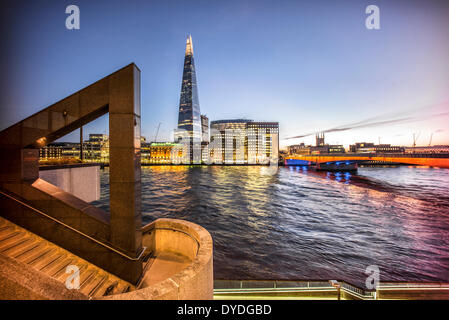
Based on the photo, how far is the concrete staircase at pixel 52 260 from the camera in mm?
4637

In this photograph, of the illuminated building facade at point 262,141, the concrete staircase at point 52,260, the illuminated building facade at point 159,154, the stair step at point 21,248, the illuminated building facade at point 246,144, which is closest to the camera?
the stair step at point 21,248

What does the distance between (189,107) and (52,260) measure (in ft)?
612

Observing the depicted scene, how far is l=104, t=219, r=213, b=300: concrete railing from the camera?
11.0ft

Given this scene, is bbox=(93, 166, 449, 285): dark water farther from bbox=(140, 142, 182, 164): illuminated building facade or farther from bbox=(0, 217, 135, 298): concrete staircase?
bbox=(140, 142, 182, 164): illuminated building facade

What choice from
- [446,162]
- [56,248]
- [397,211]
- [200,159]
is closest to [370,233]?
[397,211]

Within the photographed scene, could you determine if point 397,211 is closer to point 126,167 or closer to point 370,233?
point 370,233

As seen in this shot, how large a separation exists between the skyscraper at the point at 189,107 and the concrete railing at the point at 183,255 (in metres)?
163

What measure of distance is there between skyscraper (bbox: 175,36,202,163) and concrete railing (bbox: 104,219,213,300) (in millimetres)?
163345

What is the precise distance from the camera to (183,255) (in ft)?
21.8

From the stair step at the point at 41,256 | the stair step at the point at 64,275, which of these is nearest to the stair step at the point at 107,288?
the stair step at the point at 64,275

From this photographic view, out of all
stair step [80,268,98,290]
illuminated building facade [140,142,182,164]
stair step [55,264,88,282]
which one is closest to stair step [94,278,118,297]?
stair step [80,268,98,290]

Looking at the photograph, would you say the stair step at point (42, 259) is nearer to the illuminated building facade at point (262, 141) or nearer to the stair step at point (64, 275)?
the stair step at point (64, 275)

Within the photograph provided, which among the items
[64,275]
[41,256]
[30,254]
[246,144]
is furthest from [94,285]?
[246,144]
